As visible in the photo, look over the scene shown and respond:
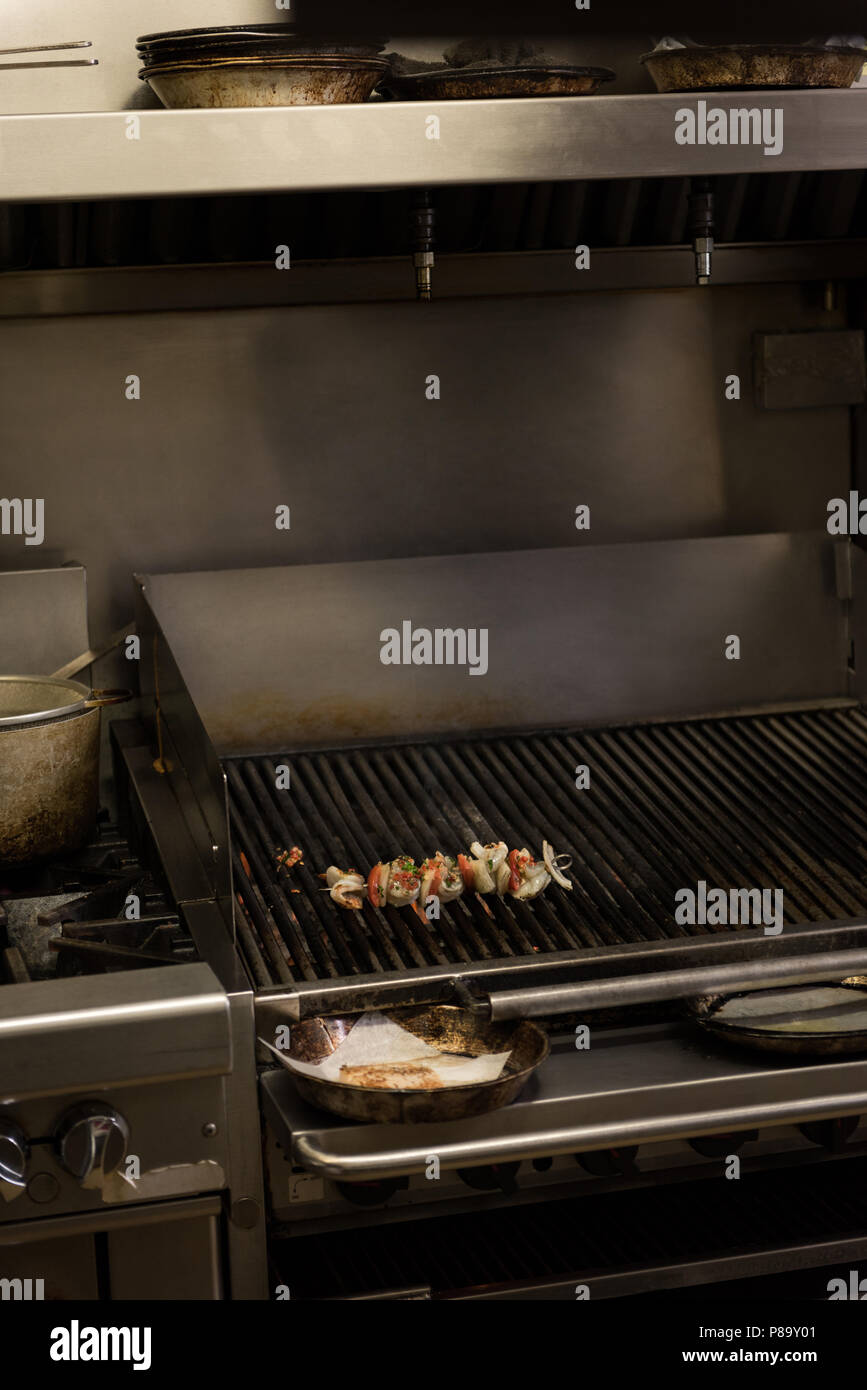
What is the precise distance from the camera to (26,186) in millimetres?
1559

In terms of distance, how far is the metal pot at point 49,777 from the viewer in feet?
5.91

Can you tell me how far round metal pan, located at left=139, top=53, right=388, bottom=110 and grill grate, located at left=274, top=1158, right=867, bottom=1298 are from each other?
123 centimetres

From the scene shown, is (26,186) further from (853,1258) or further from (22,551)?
(853,1258)

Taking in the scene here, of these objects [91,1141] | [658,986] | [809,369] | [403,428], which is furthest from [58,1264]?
[809,369]

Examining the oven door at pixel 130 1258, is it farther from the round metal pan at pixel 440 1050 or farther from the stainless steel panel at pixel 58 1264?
the round metal pan at pixel 440 1050

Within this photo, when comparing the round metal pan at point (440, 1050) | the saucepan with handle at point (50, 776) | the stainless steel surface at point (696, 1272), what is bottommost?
the stainless steel surface at point (696, 1272)

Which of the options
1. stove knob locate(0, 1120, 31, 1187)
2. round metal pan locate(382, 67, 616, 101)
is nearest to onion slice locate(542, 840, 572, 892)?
stove knob locate(0, 1120, 31, 1187)

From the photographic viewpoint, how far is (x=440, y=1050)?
4.86ft

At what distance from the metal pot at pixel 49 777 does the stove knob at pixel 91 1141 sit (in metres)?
0.55

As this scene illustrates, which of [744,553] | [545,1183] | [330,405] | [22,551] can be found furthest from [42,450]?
[545,1183]

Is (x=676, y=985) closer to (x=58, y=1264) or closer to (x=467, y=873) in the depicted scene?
(x=467, y=873)

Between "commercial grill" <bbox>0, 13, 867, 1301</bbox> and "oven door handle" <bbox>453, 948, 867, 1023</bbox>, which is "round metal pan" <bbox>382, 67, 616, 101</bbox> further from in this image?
"oven door handle" <bbox>453, 948, 867, 1023</bbox>

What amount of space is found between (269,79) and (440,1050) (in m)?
1.06

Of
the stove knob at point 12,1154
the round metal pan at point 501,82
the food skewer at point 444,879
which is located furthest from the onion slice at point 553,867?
the round metal pan at point 501,82
